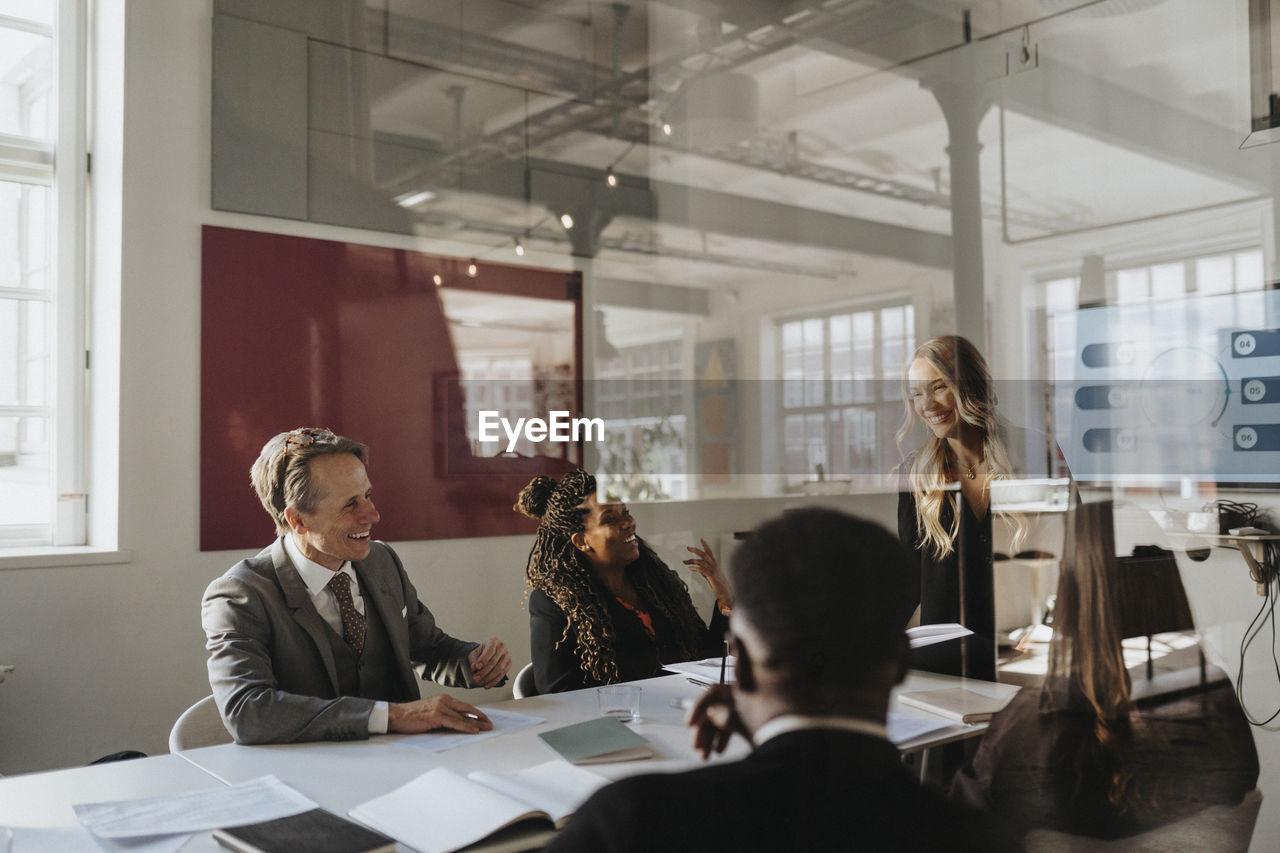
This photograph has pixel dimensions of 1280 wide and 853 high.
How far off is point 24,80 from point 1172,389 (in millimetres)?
3405

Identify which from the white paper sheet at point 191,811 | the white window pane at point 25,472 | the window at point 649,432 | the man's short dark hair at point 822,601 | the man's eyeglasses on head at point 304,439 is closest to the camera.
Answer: the man's short dark hair at point 822,601

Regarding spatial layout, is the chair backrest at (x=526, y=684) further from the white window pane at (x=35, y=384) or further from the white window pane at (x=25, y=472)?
the white window pane at (x=35, y=384)

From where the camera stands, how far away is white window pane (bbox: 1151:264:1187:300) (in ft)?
1.90

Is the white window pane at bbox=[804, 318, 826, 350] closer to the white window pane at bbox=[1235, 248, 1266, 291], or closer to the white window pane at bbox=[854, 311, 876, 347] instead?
the white window pane at bbox=[854, 311, 876, 347]

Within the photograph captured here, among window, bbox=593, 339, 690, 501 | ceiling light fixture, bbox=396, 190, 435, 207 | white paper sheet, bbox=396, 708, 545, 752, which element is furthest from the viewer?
ceiling light fixture, bbox=396, 190, 435, 207

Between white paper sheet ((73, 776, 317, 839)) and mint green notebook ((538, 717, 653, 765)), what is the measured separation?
0.33 meters

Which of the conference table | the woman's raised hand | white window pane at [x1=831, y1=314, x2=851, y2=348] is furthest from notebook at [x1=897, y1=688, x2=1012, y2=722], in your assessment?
the conference table

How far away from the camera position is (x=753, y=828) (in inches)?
19.5

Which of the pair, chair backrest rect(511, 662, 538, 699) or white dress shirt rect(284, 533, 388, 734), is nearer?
white dress shirt rect(284, 533, 388, 734)

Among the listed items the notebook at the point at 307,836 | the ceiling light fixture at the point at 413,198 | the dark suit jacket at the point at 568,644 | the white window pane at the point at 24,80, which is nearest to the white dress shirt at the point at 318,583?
the dark suit jacket at the point at 568,644

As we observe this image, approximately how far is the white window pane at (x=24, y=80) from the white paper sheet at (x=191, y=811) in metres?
2.48

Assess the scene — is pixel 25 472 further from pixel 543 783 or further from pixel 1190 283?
pixel 1190 283

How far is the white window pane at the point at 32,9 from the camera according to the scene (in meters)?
2.94

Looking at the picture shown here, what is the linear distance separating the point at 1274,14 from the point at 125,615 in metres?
3.05
